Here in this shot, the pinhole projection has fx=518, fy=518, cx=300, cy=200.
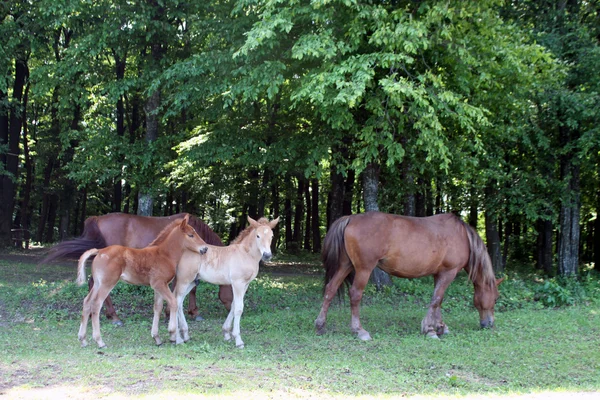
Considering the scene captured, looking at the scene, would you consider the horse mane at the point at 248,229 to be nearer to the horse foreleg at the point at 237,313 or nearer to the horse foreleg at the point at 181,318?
the horse foreleg at the point at 237,313

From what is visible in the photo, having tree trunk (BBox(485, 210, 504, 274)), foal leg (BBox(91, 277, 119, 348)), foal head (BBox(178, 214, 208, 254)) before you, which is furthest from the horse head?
tree trunk (BBox(485, 210, 504, 274))

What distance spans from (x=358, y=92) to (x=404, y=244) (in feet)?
9.15

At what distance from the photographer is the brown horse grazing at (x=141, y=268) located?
7555 mm

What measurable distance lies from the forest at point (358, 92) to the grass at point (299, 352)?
10.9 feet

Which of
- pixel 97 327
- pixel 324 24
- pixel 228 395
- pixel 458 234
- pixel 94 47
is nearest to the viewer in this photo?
pixel 228 395

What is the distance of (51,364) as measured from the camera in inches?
249

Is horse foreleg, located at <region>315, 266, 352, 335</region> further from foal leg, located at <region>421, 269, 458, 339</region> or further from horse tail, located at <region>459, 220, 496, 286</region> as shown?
horse tail, located at <region>459, 220, 496, 286</region>

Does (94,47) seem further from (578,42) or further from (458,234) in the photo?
(578,42)

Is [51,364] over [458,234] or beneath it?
beneath

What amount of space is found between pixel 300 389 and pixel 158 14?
470 inches

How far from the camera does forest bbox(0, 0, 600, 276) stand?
1007 centimetres

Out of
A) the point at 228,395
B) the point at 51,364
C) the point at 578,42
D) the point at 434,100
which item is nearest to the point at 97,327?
the point at 51,364

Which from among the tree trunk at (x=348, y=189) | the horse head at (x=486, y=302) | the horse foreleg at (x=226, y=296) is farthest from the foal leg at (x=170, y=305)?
the tree trunk at (x=348, y=189)

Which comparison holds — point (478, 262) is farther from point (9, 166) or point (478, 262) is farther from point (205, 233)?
point (9, 166)
